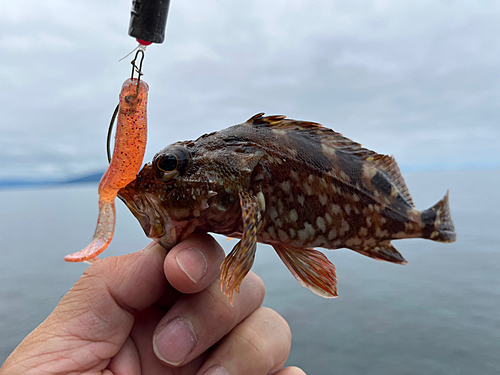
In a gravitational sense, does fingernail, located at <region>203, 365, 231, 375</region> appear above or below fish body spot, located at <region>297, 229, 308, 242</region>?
below

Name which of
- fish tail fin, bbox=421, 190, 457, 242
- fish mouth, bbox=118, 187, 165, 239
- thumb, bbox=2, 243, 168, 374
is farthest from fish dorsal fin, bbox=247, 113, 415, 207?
thumb, bbox=2, 243, 168, 374

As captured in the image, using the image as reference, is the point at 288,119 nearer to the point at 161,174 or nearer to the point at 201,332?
the point at 161,174

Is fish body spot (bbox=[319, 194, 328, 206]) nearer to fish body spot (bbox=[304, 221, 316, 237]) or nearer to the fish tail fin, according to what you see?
fish body spot (bbox=[304, 221, 316, 237])

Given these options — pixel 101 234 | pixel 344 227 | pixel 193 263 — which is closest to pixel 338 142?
pixel 344 227

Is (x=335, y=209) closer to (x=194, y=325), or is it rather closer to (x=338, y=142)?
(x=338, y=142)

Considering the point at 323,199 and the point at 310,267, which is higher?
the point at 323,199

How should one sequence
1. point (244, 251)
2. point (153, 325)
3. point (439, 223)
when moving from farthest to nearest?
point (153, 325), point (439, 223), point (244, 251)

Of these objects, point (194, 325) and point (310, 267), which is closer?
point (310, 267)
